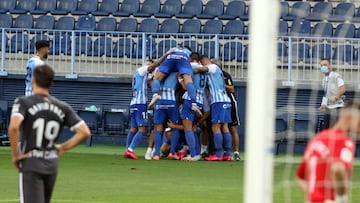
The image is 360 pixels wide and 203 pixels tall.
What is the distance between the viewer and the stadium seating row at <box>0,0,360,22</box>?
2825 cm

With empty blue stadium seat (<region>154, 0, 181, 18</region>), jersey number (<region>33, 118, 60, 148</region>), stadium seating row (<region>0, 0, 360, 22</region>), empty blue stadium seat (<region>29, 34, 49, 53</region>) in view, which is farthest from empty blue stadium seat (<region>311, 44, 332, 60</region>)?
jersey number (<region>33, 118, 60, 148</region>)

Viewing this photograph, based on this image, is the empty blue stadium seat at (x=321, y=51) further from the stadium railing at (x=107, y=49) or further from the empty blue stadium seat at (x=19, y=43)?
the empty blue stadium seat at (x=19, y=43)

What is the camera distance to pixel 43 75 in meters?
9.73

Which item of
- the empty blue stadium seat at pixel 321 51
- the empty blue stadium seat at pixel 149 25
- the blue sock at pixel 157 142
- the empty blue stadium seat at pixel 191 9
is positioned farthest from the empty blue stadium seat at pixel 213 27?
the blue sock at pixel 157 142

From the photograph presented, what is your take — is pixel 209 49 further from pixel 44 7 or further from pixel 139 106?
pixel 44 7

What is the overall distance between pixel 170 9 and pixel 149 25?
1166 mm

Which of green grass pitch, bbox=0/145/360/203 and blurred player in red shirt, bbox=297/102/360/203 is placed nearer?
blurred player in red shirt, bbox=297/102/360/203

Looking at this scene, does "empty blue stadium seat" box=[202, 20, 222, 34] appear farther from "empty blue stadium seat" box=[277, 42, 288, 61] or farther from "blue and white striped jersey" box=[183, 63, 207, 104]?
"blue and white striped jersey" box=[183, 63, 207, 104]

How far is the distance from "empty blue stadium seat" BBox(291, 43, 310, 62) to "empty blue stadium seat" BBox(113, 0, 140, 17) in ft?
20.8

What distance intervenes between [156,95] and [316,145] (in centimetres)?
1306

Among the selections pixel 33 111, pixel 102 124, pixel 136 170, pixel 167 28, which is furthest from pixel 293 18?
pixel 33 111

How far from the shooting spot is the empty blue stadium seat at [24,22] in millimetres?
29922

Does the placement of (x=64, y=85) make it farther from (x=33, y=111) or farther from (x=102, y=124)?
(x=33, y=111)

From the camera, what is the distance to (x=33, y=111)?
9.88 metres
